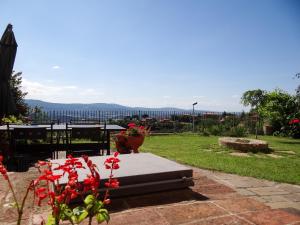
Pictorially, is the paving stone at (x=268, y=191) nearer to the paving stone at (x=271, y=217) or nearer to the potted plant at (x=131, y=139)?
the paving stone at (x=271, y=217)

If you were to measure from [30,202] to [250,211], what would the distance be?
8.53 feet

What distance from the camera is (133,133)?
22.2 feet

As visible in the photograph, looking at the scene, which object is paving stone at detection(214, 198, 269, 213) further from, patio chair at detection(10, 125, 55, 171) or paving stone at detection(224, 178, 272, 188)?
patio chair at detection(10, 125, 55, 171)

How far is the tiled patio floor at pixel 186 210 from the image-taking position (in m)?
2.67

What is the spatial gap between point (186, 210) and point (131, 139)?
12.7 feet

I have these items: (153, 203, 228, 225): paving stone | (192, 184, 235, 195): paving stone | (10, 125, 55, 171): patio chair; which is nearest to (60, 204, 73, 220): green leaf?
(153, 203, 228, 225): paving stone

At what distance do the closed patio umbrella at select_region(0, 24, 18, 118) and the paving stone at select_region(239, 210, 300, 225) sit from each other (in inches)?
266

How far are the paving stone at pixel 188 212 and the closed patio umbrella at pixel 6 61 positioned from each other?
603 cm

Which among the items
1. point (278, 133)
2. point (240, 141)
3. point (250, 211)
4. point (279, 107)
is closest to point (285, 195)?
point (250, 211)

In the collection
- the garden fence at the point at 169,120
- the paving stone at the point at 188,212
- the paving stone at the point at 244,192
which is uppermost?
the garden fence at the point at 169,120

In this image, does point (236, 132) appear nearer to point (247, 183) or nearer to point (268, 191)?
point (247, 183)

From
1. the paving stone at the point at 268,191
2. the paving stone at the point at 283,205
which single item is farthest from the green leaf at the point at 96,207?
the paving stone at the point at 268,191

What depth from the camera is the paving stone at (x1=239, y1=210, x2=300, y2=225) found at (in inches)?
103

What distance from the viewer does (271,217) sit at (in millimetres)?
2729
